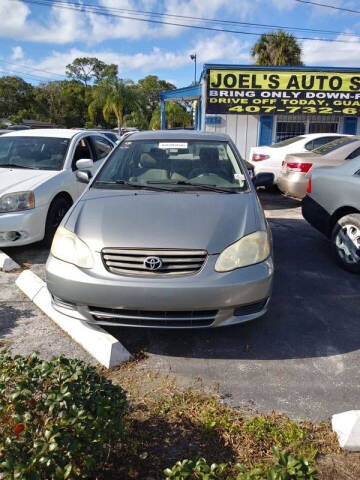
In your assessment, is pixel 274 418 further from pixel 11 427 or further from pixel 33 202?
pixel 33 202

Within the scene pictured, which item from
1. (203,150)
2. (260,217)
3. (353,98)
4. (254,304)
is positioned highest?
(353,98)

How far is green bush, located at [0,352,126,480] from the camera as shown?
146cm

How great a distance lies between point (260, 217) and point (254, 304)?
788 millimetres

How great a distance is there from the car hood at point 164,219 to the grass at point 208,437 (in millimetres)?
1046

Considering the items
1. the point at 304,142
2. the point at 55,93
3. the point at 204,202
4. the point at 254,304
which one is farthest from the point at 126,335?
the point at 55,93

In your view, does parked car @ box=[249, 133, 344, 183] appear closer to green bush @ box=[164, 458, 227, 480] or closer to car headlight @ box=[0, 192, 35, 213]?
car headlight @ box=[0, 192, 35, 213]

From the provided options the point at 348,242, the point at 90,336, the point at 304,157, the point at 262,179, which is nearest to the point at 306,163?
the point at 304,157

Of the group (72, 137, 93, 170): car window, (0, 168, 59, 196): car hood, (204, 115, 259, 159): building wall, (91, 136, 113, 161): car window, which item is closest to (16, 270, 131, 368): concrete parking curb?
(0, 168, 59, 196): car hood

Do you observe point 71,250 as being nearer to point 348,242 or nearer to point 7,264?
point 7,264

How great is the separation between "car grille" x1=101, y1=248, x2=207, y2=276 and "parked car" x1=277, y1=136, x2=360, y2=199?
526 cm

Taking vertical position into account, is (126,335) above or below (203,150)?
below

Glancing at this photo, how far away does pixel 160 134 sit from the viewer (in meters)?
4.71

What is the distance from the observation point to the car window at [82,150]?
19.6 feet

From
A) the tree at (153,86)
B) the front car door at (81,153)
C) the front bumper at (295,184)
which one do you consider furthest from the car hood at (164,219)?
the tree at (153,86)
